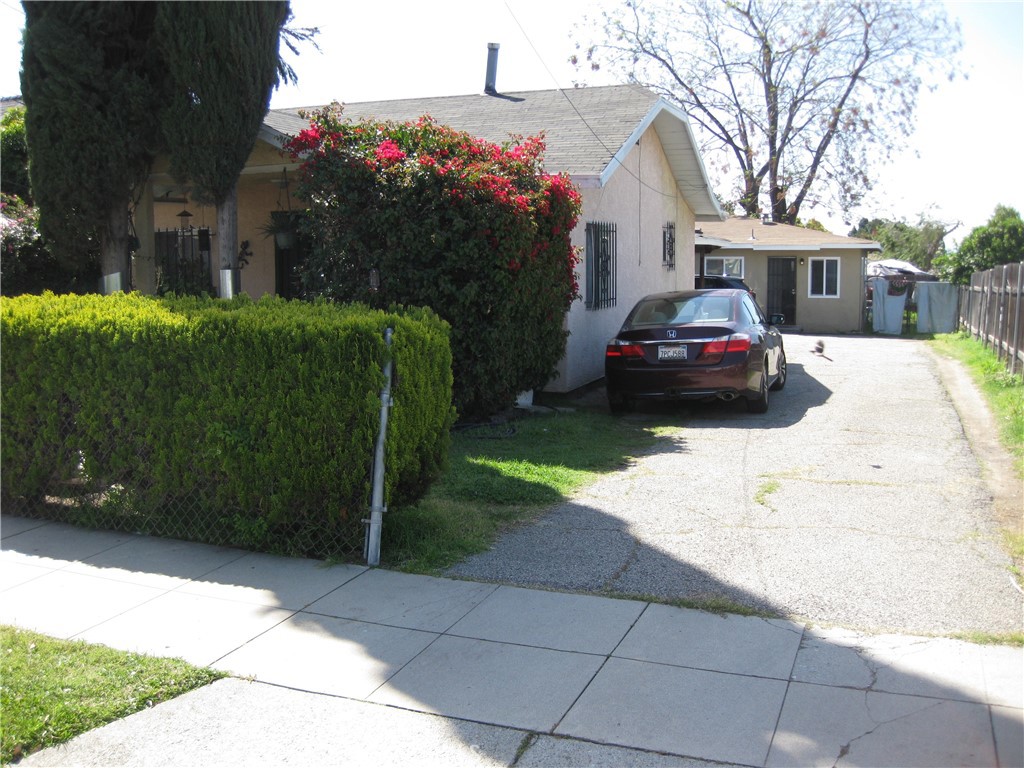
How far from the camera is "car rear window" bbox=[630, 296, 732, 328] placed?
11.6m

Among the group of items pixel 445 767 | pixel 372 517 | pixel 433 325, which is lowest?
pixel 445 767

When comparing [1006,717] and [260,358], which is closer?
[1006,717]

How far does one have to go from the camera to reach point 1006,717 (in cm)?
381

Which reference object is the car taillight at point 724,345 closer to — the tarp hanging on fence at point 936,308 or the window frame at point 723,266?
the tarp hanging on fence at point 936,308

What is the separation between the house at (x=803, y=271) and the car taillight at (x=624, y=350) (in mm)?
17598

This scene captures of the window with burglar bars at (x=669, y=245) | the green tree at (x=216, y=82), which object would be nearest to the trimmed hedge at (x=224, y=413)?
the green tree at (x=216, y=82)

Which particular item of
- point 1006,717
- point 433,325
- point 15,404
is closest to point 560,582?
point 433,325

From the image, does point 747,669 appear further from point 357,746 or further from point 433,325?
point 433,325

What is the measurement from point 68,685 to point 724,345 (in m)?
8.39

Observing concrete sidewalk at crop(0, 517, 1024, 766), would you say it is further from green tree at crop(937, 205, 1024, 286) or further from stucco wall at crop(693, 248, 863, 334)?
green tree at crop(937, 205, 1024, 286)

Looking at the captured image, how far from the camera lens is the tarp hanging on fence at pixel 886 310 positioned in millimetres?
27953

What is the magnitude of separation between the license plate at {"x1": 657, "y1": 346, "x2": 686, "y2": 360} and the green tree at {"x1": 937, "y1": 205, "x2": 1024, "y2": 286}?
77.9 ft

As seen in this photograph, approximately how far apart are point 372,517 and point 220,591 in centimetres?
99

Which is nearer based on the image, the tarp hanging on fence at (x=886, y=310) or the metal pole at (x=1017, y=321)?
the metal pole at (x=1017, y=321)
